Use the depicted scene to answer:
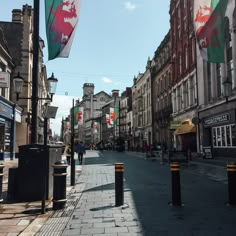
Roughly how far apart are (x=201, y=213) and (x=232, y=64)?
19.7 meters

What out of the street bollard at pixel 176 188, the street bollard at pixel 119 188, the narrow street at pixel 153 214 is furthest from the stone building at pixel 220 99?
the street bollard at pixel 119 188

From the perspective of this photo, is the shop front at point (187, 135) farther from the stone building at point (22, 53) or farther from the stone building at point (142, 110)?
the stone building at point (142, 110)

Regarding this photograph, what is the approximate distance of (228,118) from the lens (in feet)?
80.2

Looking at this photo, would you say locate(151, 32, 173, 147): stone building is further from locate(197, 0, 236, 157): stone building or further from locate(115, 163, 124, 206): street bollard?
locate(115, 163, 124, 206): street bollard

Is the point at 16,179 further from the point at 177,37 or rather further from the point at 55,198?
the point at 177,37

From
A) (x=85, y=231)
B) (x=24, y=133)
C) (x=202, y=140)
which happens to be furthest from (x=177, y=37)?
(x=85, y=231)

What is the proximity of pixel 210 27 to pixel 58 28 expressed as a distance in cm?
605

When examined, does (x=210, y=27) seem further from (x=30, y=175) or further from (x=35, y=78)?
(x=30, y=175)

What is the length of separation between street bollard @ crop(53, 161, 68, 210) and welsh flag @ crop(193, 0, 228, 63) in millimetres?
7887

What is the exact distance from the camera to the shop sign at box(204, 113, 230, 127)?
976 inches

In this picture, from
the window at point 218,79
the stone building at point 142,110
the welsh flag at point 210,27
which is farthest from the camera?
the stone building at point 142,110

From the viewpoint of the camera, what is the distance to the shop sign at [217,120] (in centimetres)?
2478

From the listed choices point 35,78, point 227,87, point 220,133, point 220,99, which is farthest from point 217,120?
point 35,78

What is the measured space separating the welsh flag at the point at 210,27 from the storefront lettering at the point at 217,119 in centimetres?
1254
